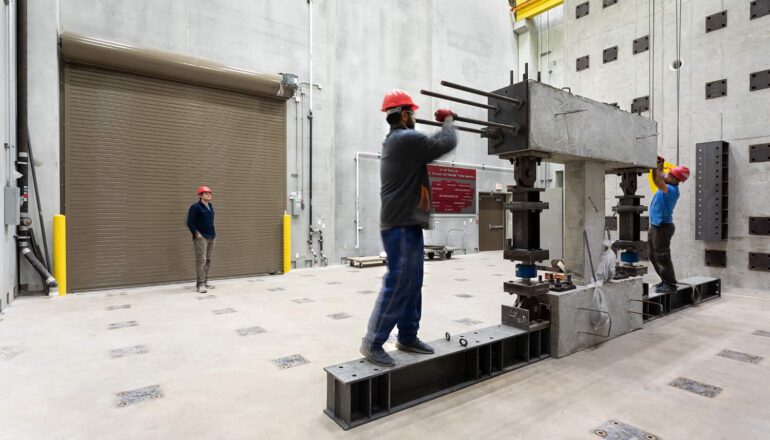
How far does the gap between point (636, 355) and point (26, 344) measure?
4.91m

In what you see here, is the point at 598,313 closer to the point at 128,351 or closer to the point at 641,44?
the point at 128,351

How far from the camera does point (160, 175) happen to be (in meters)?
6.20

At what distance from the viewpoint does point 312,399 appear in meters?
2.22

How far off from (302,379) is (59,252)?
16.3ft

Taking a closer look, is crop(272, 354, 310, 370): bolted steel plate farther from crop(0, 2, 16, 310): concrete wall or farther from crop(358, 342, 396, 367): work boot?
crop(0, 2, 16, 310): concrete wall

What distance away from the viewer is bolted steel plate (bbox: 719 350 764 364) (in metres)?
2.81

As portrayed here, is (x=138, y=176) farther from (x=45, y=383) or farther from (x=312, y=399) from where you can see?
(x=312, y=399)

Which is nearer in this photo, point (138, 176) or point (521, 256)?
point (521, 256)

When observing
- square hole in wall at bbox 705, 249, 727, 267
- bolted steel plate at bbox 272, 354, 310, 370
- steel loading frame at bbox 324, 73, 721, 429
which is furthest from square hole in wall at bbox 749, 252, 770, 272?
bolted steel plate at bbox 272, 354, 310, 370

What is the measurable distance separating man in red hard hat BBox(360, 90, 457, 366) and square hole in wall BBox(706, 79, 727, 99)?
605 cm

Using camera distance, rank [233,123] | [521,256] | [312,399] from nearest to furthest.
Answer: [312,399] → [521,256] → [233,123]

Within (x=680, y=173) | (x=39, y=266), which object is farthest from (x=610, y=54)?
(x=39, y=266)

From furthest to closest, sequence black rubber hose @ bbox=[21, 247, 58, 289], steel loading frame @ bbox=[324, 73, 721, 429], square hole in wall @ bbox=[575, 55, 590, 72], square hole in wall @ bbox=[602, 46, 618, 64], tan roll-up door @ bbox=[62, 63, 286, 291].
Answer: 1. square hole in wall @ bbox=[575, 55, 590, 72]
2. square hole in wall @ bbox=[602, 46, 618, 64]
3. tan roll-up door @ bbox=[62, 63, 286, 291]
4. black rubber hose @ bbox=[21, 247, 58, 289]
5. steel loading frame @ bbox=[324, 73, 721, 429]

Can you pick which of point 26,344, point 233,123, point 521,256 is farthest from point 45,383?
point 233,123
